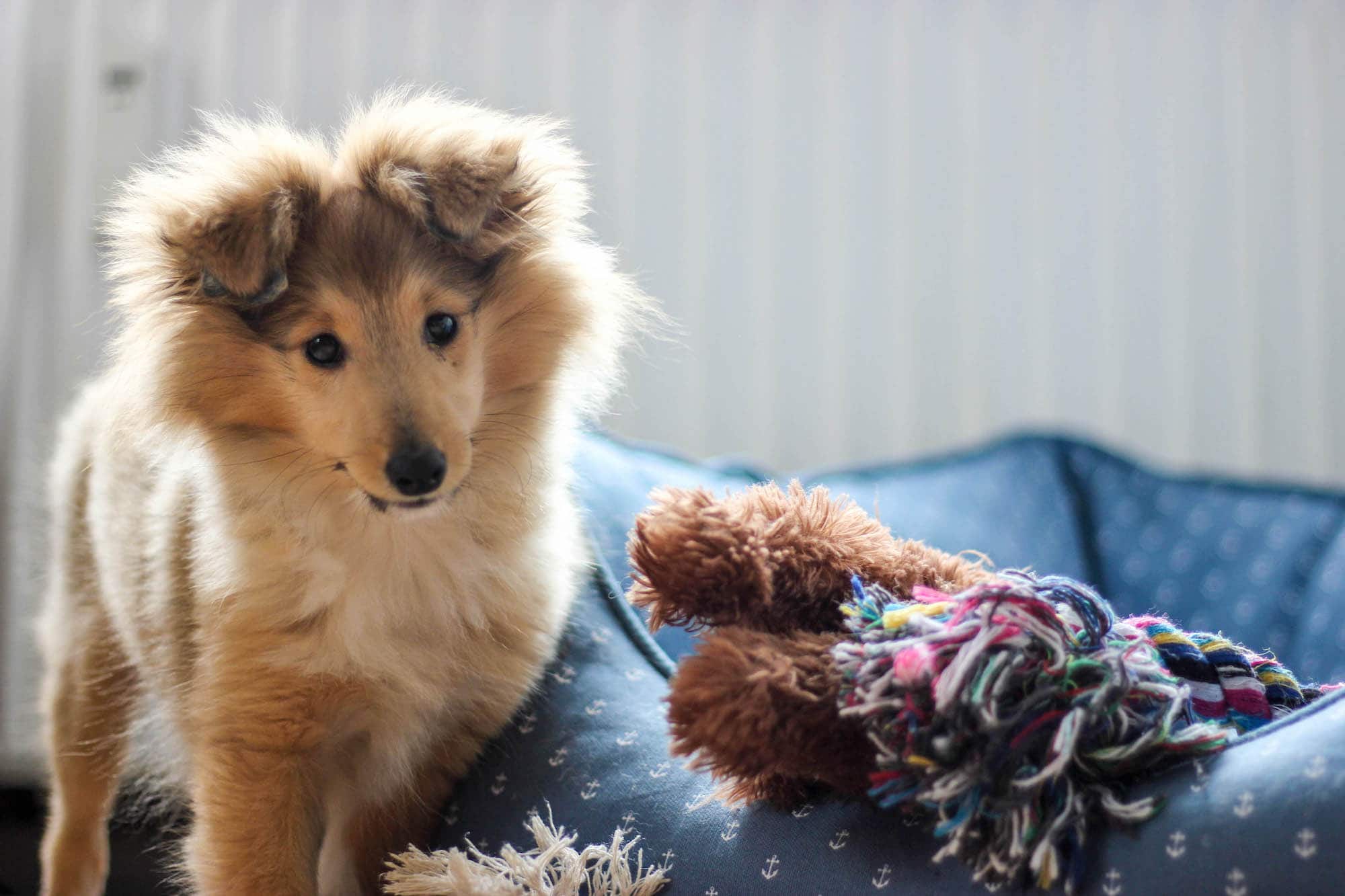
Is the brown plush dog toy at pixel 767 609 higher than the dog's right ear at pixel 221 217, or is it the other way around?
the dog's right ear at pixel 221 217

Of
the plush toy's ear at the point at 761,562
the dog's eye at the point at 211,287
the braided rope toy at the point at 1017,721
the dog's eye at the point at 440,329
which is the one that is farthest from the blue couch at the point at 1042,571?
the dog's eye at the point at 211,287

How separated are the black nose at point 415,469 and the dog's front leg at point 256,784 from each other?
0.88 feet

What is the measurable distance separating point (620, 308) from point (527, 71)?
1.32 m

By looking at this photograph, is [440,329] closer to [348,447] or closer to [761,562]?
[348,447]

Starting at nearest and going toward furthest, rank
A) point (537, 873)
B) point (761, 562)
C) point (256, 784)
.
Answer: point (761, 562)
point (537, 873)
point (256, 784)

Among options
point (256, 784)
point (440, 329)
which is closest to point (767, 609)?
point (440, 329)

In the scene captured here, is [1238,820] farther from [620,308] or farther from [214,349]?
[214,349]

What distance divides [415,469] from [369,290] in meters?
0.22

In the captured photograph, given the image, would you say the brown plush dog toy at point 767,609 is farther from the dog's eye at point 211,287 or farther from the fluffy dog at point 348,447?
the dog's eye at point 211,287

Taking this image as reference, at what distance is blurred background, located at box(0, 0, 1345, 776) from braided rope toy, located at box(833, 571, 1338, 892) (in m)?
1.78

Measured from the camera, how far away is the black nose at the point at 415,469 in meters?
1.12

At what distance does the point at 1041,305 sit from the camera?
2719 millimetres

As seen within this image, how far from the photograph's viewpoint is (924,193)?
2.69 m

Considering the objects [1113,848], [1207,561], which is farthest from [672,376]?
[1113,848]
